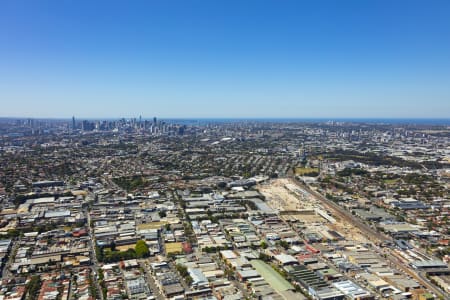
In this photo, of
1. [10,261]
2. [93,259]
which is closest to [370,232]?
[93,259]

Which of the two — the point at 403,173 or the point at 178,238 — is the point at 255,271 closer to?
the point at 178,238

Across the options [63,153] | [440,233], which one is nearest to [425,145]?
[440,233]

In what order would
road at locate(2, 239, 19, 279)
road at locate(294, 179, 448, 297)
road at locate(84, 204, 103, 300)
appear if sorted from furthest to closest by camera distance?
road at locate(2, 239, 19, 279)
road at locate(294, 179, 448, 297)
road at locate(84, 204, 103, 300)

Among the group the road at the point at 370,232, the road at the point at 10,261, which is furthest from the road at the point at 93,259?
the road at the point at 370,232

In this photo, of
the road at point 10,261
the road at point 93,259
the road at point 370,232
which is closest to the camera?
the road at point 93,259

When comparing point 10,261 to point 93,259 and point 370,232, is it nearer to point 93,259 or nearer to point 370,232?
point 93,259

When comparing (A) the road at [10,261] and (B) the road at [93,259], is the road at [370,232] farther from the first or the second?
(A) the road at [10,261]

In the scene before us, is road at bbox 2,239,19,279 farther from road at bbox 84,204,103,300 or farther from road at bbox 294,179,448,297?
road at bbox 294,179,448,297

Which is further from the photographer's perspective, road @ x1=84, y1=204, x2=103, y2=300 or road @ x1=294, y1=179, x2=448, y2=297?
road @ x1=294, y1=179, x2=448, y2=297

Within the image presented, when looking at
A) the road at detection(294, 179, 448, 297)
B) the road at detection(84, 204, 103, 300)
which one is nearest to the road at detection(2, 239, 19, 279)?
the road at detection(84, 204, 103, 300)
